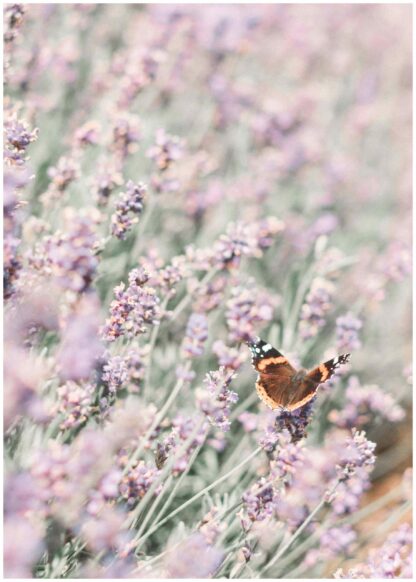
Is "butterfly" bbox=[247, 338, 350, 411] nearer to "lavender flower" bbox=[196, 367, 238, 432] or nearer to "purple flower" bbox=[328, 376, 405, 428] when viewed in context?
"lavender flower" bbox=[196, 367, 238, 432]

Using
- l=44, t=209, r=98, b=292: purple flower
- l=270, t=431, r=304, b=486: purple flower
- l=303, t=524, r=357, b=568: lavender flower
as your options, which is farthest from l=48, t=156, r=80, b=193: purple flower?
l=303, t=524, r=357, b=568: lavender flower

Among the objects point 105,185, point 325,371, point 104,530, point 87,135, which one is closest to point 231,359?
point 325,371

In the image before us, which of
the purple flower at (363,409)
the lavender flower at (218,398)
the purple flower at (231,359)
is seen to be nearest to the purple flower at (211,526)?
the lavender flower at (218,398)

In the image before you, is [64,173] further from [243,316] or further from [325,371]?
[325,371]

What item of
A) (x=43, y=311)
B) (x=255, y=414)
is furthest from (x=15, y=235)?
(x=255, y=414)

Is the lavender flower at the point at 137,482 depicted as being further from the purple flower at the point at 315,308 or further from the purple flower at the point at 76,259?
the purple flower at the point at 315,308

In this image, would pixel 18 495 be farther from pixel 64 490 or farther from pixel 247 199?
pixel 247 199
